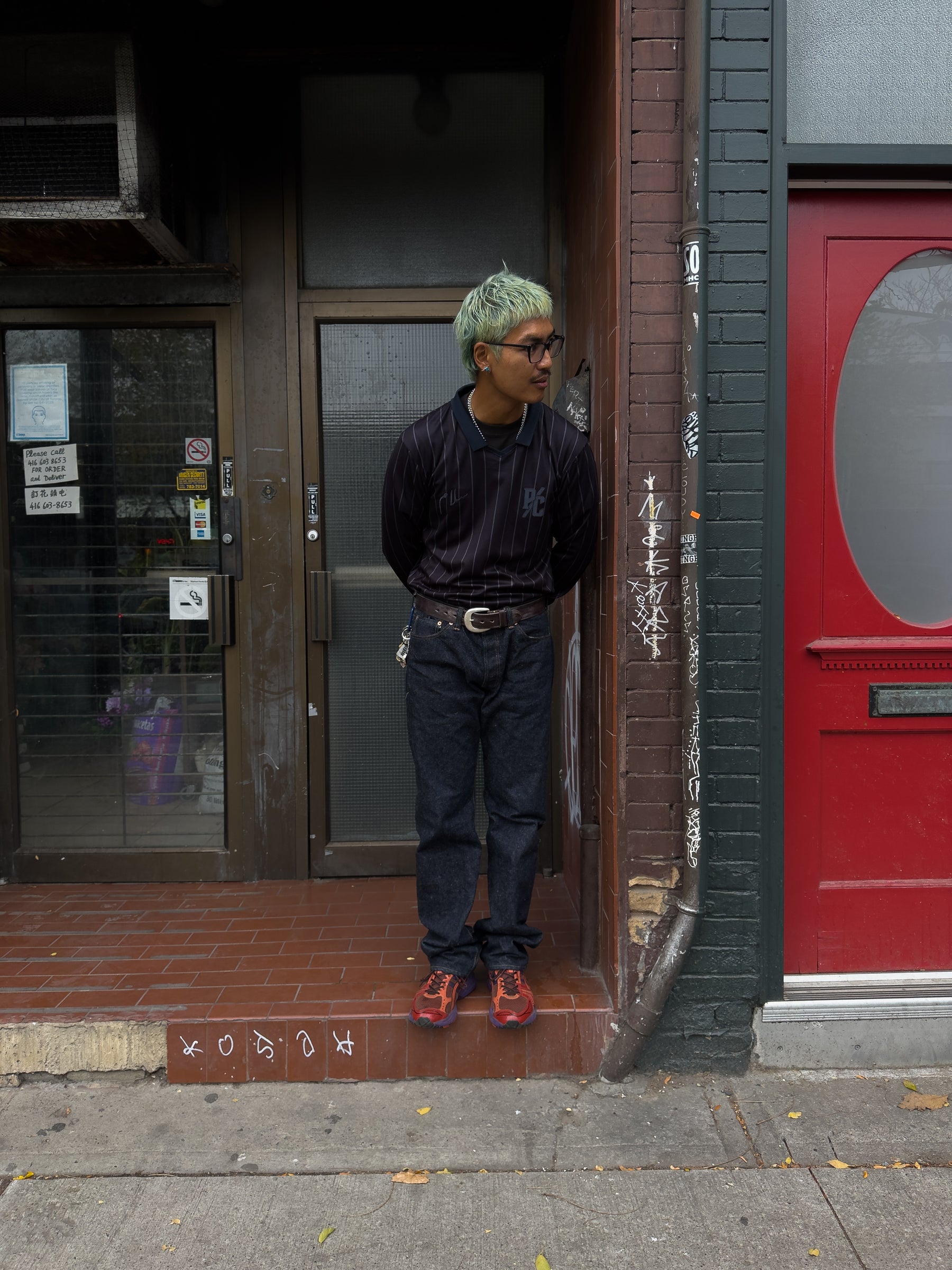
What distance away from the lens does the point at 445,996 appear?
2771mm

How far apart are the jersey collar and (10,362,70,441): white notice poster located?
6.56ft

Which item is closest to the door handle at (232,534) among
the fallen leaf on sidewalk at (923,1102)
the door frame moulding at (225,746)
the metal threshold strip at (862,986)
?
the door frame moulding at (225,746)

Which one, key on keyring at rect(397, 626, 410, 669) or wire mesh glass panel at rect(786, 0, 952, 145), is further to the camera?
key on keyring at rect(397, 626, 410, 669)

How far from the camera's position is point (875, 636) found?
293 cm

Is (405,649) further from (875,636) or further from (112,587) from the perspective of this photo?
(112,587)

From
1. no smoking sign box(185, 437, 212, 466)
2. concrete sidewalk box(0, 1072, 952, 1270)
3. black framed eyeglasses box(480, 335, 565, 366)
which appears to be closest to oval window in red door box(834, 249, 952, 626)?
black framed eyeglasses box(480, 335, 565, 366)

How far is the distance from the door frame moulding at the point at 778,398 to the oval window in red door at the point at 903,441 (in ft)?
0.92

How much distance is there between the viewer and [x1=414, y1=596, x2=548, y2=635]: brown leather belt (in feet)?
9.02

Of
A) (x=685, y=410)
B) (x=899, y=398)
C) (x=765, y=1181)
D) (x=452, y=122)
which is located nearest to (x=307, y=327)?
(x=452, y=122)

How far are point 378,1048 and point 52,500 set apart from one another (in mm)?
2618

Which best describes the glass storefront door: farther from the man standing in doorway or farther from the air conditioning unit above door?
the man standing in doorway

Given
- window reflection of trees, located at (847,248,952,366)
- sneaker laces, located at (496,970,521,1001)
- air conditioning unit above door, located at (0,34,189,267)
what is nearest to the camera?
sneaker laces, located at (496,970,521,1001)

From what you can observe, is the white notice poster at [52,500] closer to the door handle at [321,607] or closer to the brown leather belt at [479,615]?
the door handle at [321,607]

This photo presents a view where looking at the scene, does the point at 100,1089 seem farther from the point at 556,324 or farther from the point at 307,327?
the point at 556,324
